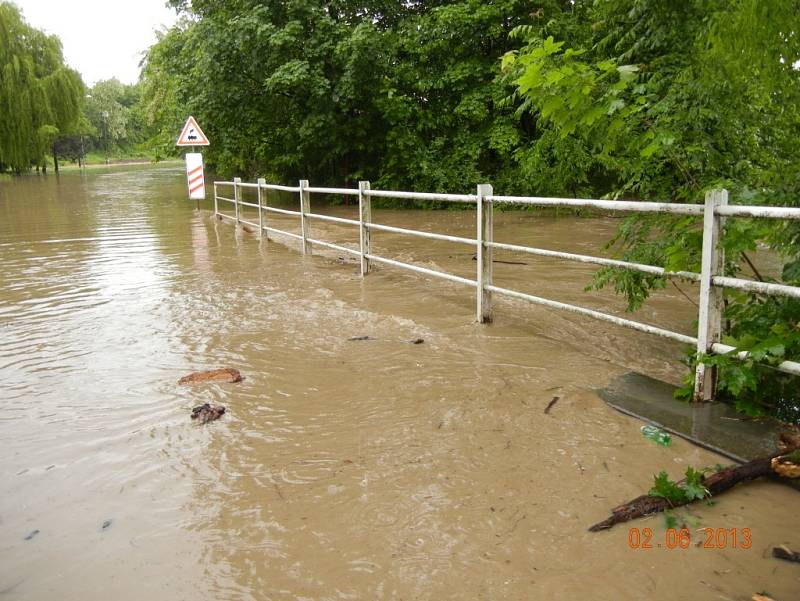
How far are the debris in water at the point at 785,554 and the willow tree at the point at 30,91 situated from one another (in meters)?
44.3

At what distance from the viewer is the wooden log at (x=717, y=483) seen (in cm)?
276

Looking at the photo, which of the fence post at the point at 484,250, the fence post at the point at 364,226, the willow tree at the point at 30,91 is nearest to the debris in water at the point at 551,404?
the fence post at the point at 484,250

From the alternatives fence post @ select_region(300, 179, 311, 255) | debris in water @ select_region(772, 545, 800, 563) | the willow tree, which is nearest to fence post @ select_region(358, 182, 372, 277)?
fence post @ select_region(300, 179, 311, 255)

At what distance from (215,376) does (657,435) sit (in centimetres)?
293

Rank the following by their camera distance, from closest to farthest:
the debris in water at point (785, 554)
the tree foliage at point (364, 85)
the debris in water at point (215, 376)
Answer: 1. the debris in water at point (785, 554)
2. the debris in water at point (215, 376)
3. the tree foliage at point (364, 85)

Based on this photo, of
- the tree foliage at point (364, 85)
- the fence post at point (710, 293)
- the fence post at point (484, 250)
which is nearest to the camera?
the fence post at point (710, 293)

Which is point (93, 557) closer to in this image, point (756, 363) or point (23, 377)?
point (23, 377)

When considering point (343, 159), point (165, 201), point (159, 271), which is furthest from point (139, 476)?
point (165, 201)

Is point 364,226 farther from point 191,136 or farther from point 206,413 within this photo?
point 191,136

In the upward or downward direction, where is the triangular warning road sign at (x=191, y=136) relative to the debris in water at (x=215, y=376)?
upward

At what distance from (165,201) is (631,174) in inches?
867

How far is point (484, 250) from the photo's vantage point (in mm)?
5914
